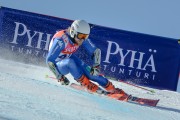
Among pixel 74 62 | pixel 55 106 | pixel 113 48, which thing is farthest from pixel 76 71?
pixel 113 48

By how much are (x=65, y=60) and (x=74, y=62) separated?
14cm

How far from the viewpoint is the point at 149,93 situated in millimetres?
7773

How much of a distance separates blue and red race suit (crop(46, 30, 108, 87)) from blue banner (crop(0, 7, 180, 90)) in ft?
8.36

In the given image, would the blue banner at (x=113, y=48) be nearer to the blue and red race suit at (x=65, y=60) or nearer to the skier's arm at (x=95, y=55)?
the skier's arm at (x=95, y=55)

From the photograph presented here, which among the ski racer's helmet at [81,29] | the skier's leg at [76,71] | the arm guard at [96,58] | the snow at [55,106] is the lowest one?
the snow at [55,106]

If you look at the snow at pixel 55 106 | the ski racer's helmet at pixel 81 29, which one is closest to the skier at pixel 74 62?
the ski racer's helmet at pixel 81 29

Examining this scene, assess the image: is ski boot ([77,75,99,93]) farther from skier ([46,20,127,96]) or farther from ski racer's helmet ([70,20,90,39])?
ski racer's helmet ([70,20,90,39])

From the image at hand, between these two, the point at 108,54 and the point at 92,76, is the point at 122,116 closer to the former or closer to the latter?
the point at 92,76

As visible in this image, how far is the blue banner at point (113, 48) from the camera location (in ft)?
29.7

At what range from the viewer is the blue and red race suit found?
6406mm

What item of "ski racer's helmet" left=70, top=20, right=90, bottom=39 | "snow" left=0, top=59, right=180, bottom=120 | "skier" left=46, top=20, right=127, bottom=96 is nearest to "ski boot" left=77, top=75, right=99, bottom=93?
"skier" left=46, top=20, right=127, bottom=96

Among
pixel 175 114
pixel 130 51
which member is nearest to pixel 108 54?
pixel 130 51

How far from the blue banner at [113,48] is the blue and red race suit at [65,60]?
255 centimetres

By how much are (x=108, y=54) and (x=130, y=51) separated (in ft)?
1.44
